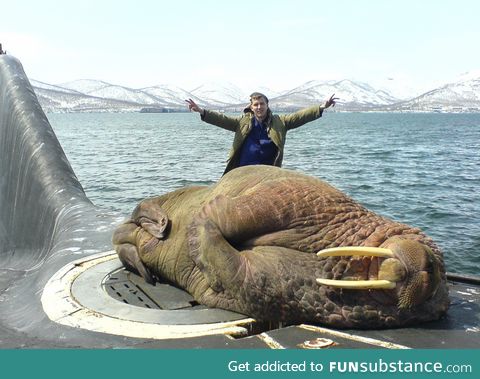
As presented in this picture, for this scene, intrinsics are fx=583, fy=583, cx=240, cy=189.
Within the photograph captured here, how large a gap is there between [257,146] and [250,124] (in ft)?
0.88

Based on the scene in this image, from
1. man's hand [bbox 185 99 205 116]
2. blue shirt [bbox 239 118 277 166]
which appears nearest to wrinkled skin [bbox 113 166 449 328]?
blue shirt [bbox 239 118 277 166]

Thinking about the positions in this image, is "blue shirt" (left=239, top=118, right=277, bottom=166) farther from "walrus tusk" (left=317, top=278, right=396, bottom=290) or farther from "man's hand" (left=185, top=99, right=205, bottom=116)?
"walrus tusk" (left=317, top=278, right=396, bottom=290)

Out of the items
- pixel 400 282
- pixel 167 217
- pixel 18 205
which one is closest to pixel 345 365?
pixel 400 282

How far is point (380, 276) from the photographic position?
12.5 feet

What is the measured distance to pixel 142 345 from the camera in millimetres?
3871

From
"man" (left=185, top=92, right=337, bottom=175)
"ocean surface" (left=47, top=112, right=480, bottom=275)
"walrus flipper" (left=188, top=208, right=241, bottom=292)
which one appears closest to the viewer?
"walrus flipper" (left=188, top=208, right=241, bottom=292)

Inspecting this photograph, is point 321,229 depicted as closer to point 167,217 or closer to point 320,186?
point 320,186

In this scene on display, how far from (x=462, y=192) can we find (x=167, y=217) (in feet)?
63.5

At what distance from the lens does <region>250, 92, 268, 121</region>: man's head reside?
660 centimetres

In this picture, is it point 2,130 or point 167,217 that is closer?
point 167,217

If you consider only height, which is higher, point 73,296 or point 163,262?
point 163,262

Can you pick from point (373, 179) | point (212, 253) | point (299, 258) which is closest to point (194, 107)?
point (212, 253)

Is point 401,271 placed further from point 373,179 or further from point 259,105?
point 373,179

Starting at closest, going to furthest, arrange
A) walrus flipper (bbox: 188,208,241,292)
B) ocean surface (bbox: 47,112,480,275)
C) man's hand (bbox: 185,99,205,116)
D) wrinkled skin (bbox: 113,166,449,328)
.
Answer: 1. wrinkled skin (bbox: 113,166,449,328)
2. walrus flipper (bbox: 188,208,241,292)
3. man's hand (bbox: 185,99,205,116)
4. ocean surface (bbox: 47,112,480,275)
